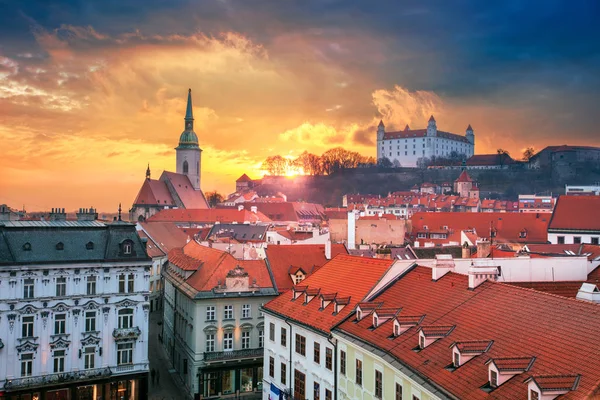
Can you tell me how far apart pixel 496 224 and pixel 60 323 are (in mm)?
65274

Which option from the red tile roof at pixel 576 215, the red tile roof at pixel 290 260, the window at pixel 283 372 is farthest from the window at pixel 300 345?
the red tile roof at pixel 576 215

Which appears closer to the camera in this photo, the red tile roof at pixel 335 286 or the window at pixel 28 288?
the red tile roof at pixel 335 286

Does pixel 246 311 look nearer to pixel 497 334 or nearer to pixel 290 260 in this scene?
pixel 290 260

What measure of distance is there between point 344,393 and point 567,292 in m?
10.6

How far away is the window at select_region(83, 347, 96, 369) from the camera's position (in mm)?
34938

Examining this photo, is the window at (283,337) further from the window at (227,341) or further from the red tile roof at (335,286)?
the window at (227,341)

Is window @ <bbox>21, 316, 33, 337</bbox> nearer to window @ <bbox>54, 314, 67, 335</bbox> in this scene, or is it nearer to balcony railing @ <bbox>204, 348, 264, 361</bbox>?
window @ <bbox>54, 314, 67, 335</bbox>

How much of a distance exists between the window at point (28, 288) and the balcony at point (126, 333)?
17.1 ft

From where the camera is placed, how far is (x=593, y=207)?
231 feet

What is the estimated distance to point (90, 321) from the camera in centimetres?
3516

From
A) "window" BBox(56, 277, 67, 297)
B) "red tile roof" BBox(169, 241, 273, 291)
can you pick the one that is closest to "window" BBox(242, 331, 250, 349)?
"red tile roof" BBox(169, 241, 273, 291)

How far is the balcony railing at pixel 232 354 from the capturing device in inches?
1513

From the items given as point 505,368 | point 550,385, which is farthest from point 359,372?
point 550,385

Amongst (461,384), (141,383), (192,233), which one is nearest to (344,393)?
(461,384)
